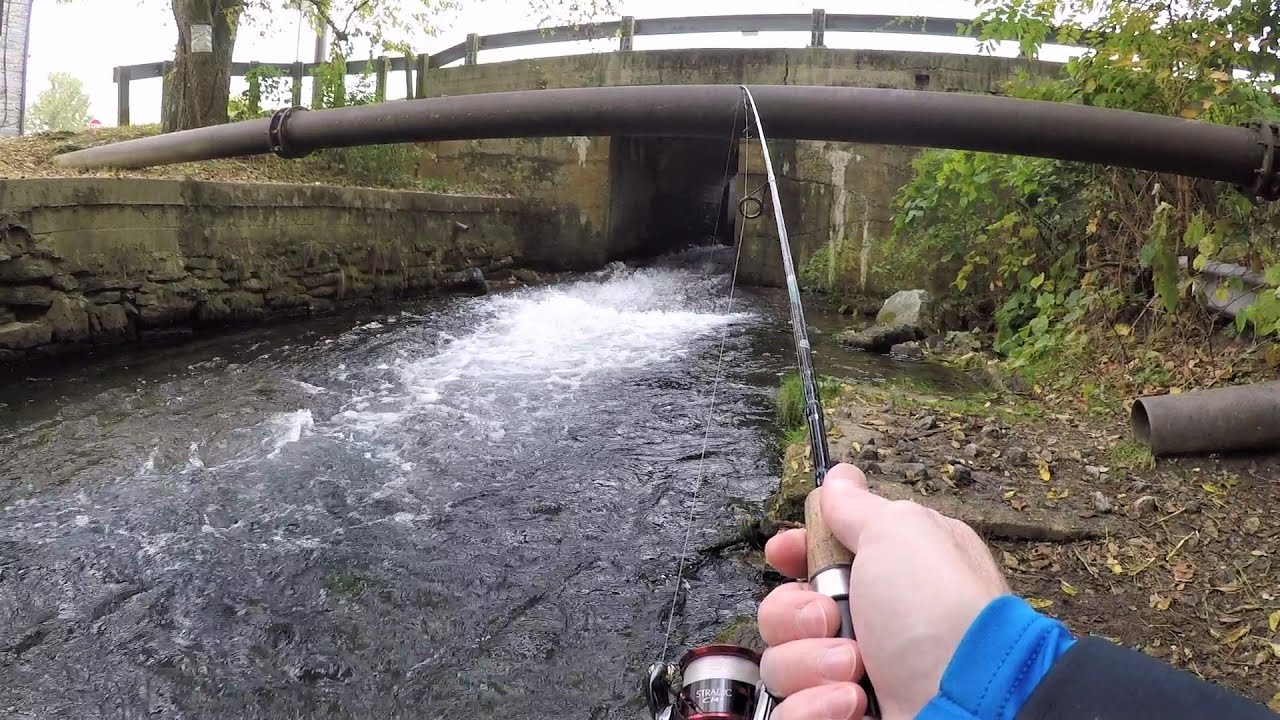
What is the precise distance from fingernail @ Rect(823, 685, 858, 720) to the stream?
2.34 meters

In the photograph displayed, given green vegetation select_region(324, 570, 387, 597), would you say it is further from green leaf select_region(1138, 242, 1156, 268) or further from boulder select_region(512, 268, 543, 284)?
boulder select_region(512, 268, 543, 284)

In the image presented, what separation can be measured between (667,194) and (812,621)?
54.4 ft

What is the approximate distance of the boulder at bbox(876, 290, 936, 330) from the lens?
8.75 meters

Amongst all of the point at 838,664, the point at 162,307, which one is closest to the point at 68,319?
the point at 162,307

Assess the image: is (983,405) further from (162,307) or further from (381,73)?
(381,73)

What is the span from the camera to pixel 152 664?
3090mm

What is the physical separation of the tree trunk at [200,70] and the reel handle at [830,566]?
11.0 metres

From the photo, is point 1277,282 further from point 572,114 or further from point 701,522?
point 572,114

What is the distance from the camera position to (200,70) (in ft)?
33.1

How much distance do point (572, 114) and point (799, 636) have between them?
293 cm

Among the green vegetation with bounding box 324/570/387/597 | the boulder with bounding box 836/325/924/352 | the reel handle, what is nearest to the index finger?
the reel handle

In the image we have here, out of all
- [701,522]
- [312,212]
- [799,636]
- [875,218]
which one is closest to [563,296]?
[312,212]

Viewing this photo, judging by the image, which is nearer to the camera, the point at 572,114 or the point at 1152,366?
the point at 572,114

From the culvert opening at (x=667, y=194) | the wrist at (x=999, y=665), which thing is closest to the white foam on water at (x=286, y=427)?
the wrist at (x=999, y=665)
